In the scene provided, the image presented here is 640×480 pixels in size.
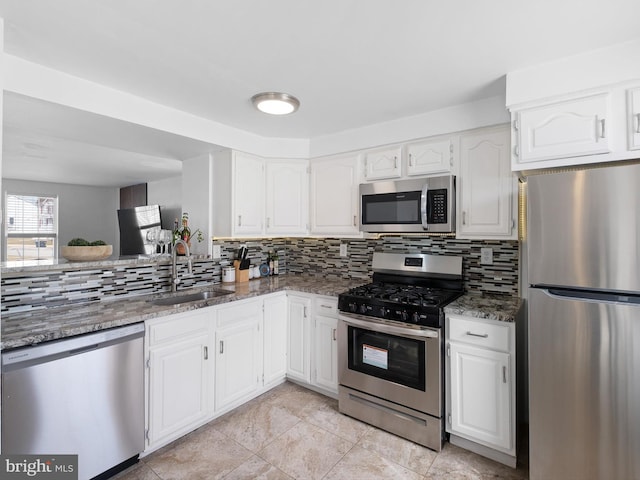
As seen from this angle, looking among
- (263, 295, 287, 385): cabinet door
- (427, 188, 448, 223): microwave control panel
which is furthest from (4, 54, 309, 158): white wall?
(427, 188, 448, 223): microwave control panel

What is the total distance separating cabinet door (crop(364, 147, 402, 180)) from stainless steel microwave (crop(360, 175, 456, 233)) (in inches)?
3.8

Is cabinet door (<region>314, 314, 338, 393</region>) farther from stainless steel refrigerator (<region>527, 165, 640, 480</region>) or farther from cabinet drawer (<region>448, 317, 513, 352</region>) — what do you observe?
stainless steel refrigerator (<region>527, 165, 640, 480</region>)

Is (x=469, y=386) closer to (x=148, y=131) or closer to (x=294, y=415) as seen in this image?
(x=294, y=415)

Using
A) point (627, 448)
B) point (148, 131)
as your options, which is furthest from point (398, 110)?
point (627, 448)

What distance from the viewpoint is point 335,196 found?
3104 millimetres

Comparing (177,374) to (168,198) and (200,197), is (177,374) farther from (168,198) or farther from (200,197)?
(168,198)

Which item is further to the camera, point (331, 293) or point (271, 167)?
point (271, 167)

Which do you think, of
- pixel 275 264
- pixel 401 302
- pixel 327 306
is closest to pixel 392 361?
pixel 401 302

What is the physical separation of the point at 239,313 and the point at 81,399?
109 cm

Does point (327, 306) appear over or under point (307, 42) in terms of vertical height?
under

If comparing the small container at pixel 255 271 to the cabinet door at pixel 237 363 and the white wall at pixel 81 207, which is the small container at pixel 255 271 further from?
the white wall at pixel 81 207

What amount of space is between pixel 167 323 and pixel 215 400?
29.3 inches

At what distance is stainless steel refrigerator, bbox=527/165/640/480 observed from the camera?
148 cm

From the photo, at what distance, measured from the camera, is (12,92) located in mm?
1727
